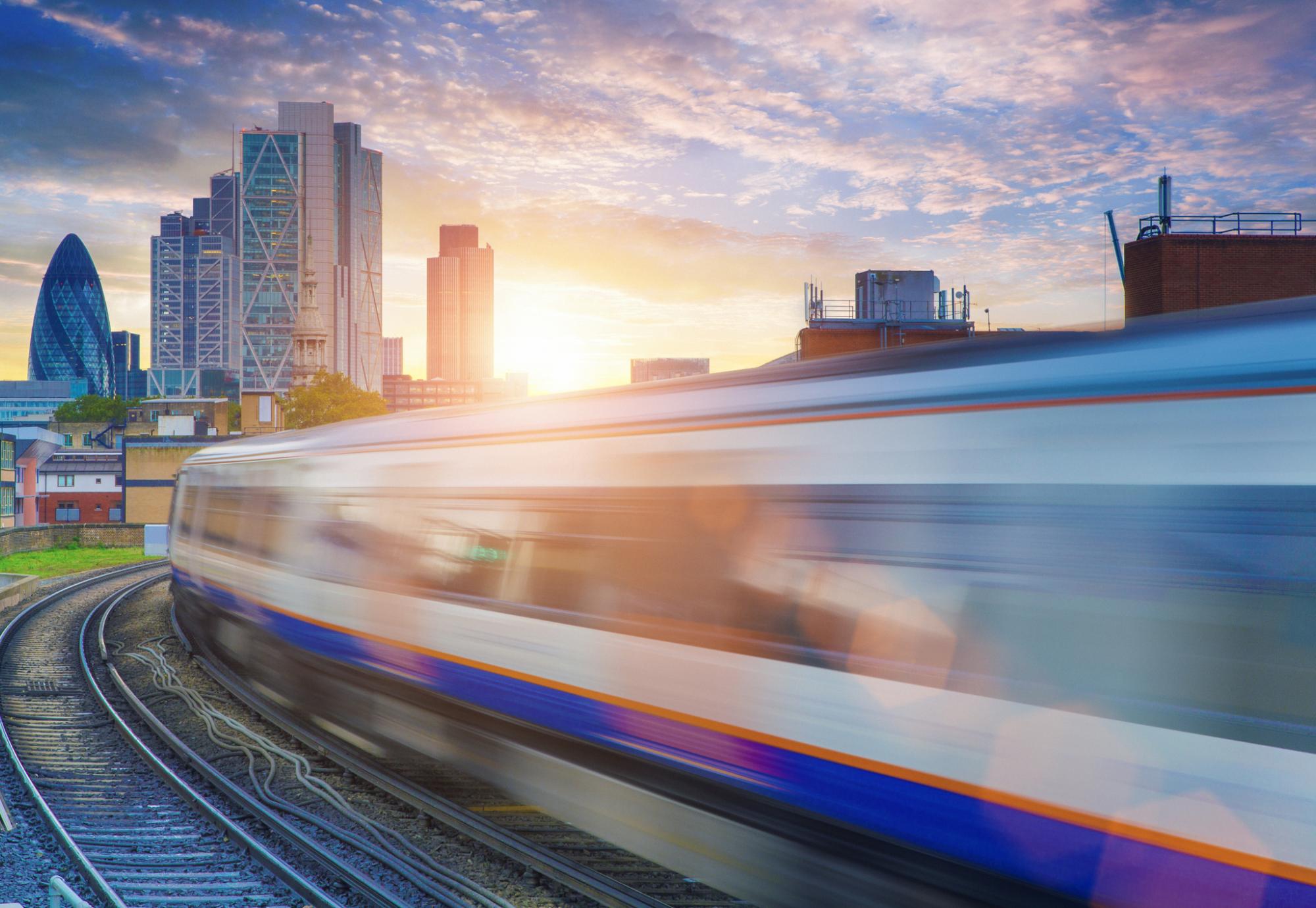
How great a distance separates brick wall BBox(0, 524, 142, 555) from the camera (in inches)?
1767

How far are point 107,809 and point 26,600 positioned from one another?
19.1 meters

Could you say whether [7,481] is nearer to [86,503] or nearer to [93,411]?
[86,503]

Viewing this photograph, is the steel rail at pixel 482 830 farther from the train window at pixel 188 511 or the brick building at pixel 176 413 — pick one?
the brick building at pixel 176 413

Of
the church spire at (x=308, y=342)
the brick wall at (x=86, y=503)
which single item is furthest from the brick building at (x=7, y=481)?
the church spire at (x=308, y=342)

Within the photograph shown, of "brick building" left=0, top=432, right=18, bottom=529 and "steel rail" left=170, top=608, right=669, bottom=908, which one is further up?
"steel rail" left=170, top=608, right=669, bottom=908

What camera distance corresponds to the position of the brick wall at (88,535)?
44.9 m

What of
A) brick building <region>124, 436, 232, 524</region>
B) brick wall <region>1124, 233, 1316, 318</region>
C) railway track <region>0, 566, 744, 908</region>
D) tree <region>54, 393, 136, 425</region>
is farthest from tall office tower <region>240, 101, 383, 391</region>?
railway track <region>0, 566, 744, 908</region>

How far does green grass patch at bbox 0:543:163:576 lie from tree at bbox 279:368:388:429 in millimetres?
12750

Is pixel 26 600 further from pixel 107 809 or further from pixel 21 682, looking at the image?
pixel 107 809

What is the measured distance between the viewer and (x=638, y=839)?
522cm

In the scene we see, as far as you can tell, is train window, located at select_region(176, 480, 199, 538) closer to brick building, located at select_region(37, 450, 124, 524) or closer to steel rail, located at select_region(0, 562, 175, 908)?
steel rail, located at select_region(0, 562, 175, 908)

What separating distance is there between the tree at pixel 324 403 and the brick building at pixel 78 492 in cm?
2305

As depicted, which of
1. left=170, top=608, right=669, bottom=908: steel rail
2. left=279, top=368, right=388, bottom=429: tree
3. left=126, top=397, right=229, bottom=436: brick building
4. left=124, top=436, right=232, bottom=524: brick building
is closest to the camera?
left=170, top=608, right=669, bottom=908: steel rail

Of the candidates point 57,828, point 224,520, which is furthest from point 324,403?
point 57,828
